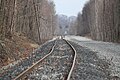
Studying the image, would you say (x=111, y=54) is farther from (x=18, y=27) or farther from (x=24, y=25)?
(x=24, y=25)

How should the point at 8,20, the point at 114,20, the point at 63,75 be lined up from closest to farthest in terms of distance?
the point at 63,75
the point at 8,20
the point at 114,20

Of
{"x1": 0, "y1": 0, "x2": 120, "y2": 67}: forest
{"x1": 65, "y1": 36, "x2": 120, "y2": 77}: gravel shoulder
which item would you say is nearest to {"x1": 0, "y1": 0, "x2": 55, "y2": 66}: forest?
{"x1": 0, "y1": 0, "x2": 120, "y2": 67}: forest

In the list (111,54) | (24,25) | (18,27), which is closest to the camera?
(111,54)

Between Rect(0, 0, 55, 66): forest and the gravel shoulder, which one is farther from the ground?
Rect(0, 0, 55, 66): forest

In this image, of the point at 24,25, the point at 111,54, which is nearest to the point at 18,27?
the point at 24,25

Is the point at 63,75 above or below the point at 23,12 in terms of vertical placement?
below

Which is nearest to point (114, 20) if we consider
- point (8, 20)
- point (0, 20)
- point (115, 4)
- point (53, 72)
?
point (115, 4)

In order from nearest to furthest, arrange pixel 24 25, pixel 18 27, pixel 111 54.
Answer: pixel 111 54 → pixel 18 27 → pixel 24 25

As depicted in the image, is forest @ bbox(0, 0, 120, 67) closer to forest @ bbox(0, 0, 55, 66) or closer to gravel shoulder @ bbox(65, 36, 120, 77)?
forest @ bbox(0, 0, 55, 66)

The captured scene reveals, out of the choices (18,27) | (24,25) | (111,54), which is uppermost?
(24,25)

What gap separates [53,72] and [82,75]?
1.12m

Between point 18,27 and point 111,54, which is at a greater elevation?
point 18,27

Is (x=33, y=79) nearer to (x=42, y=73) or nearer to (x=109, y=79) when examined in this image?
(x=42, y=73)

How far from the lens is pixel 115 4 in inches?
2046
